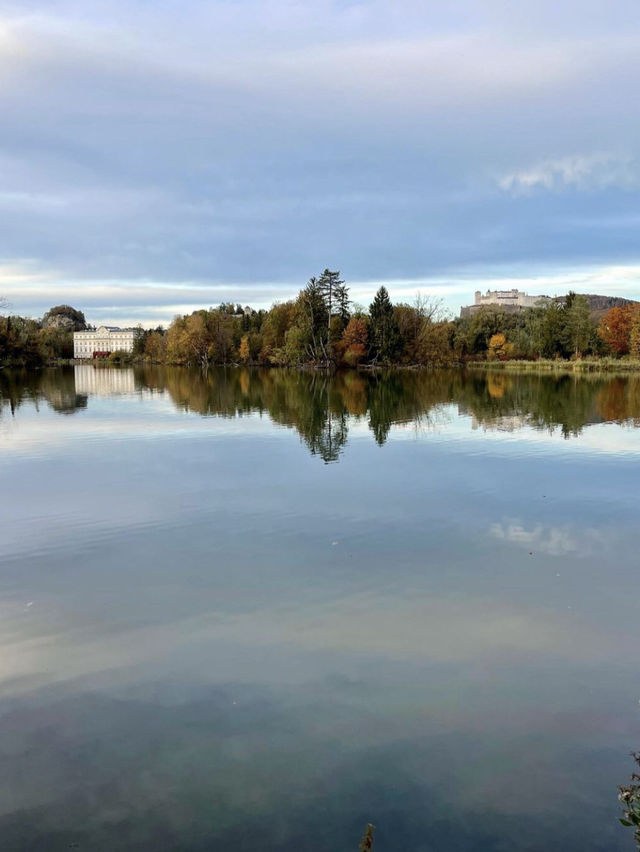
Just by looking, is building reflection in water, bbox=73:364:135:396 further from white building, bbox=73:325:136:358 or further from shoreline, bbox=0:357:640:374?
white building, bbox=73:325:136:358

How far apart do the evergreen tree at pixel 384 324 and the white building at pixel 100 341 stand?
129 meters

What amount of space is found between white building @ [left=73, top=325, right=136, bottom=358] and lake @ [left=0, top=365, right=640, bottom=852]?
185 metres

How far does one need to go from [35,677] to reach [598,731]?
5.37 metres

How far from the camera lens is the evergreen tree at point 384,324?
78.2 m

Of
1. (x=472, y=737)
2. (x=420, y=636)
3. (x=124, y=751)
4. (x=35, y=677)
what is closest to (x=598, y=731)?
(x=472, y=737)

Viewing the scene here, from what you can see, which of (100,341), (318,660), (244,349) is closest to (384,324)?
(244,349)

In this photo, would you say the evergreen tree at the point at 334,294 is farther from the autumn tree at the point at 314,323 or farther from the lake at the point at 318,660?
the lake at the point at 318,660

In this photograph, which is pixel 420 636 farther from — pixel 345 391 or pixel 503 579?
pixel 345 391

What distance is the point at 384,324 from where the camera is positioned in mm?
78062

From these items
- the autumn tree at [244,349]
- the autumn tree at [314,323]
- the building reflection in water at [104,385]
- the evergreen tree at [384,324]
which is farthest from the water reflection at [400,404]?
the autumn tree at [244,349]

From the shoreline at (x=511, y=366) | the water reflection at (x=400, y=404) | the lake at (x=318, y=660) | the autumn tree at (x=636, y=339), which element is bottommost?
the lake at (x=318, y=660)

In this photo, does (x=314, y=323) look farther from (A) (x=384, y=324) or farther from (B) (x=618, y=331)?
(B) (x=618, y=331)

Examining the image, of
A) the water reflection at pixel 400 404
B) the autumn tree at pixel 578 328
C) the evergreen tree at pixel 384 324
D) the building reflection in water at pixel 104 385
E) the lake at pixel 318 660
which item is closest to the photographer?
the lake at pixel 318 660

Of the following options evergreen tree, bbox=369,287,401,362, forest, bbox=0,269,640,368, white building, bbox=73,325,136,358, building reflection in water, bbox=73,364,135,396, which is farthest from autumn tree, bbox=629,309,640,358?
white building, bbox=73,325,136,358
